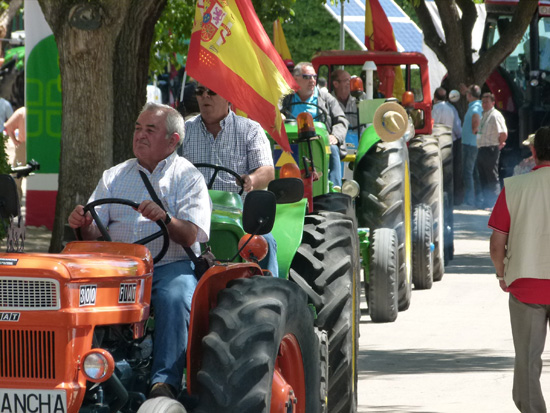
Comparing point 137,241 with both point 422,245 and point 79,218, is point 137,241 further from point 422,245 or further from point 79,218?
point 422,245

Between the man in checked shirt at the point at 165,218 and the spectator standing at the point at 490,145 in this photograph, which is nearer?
the man in checked shirt at the point at 165,218

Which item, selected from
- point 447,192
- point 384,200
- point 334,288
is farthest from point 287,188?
point 447,192

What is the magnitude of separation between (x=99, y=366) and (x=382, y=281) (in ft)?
20.9

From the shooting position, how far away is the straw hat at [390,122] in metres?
11.0

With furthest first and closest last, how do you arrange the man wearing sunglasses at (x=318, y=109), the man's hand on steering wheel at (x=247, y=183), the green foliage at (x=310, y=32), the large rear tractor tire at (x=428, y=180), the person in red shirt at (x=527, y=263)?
the green foliage at (x=310, y=32) < the large rear tractor tire at (x=428, y=180) < the man wearing sunglasses at (x=318, y=109) < the person in red shirt at (x=527, y=263) < the man's hand on steering wheel at (x=247, y=183)

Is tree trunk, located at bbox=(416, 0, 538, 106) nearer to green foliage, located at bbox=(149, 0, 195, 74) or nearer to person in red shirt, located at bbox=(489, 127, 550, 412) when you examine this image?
green foliage, located at bbox=(149, 0, 195, 74)

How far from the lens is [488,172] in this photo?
23.2m

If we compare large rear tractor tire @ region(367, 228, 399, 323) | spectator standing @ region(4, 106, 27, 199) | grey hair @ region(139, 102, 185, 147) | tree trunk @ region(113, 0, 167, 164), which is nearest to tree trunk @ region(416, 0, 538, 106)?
spectator standing @ region(4, 106, 27, 199)

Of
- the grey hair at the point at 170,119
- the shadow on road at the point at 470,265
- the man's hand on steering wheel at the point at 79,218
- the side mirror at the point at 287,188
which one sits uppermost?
the grey hair at the point at 170,119

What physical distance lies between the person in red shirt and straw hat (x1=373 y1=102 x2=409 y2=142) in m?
3.98

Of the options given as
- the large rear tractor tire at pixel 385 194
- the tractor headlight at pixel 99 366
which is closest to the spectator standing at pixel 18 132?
the large rear tractor tire at pixel 385 194

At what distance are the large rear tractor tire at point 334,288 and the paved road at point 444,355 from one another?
0.64 metres

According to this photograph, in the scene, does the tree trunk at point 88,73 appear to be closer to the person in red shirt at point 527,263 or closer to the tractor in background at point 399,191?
the tractor in background at point 399,191

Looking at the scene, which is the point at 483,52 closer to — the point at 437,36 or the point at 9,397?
the point at 437,36
